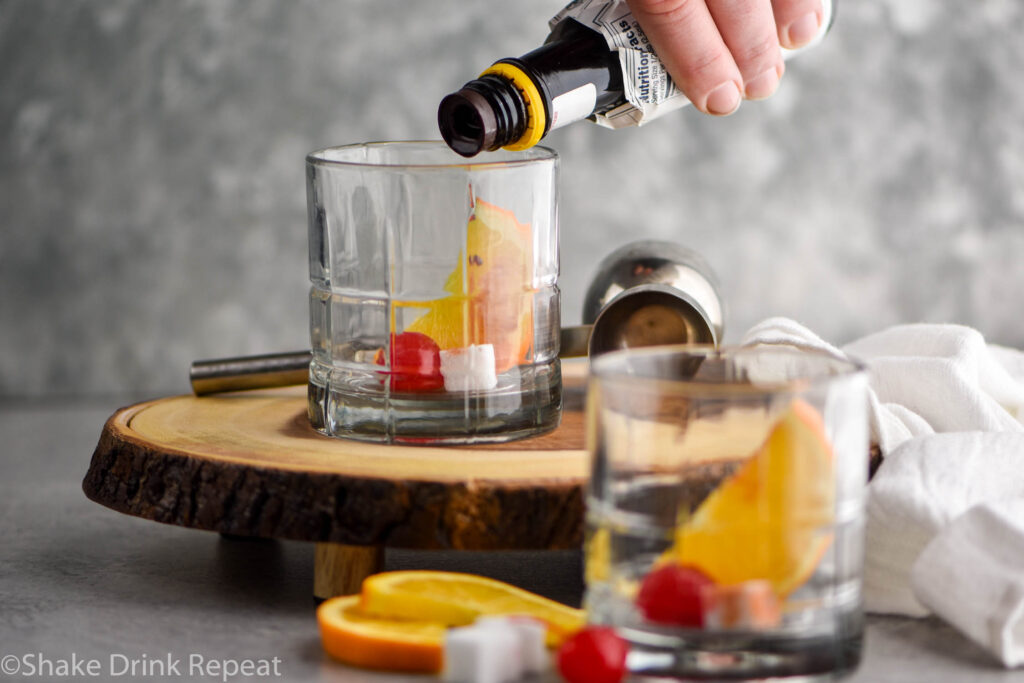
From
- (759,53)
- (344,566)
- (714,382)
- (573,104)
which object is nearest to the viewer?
(714,382)

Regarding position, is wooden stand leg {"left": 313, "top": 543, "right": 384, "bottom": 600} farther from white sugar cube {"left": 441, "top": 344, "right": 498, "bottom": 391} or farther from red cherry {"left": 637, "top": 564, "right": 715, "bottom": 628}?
red cherry {"left": 637, "top": 564, "right": 715, "bottom": 628}

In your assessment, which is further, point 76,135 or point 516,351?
point 76,135

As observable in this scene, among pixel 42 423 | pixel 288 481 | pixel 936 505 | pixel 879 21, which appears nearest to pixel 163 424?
pixel 288 481

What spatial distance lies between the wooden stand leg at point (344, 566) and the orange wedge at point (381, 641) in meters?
0.08

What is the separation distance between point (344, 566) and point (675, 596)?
0.89 ft

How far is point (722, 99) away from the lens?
1.02 m

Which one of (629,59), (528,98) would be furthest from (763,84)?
(528,98)

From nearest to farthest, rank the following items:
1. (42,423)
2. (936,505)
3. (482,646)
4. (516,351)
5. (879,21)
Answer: (482,646) < (936,505) < (516,351) < (42,423) < (879,21)

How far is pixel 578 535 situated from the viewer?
76 centimetres

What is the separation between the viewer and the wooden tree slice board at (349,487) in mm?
758

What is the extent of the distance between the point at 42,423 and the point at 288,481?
3.22 ft

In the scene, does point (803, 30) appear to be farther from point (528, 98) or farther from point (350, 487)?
point (350, 487)

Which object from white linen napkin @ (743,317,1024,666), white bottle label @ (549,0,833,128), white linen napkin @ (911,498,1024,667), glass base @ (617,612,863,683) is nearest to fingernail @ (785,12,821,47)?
white bottle label @ (549,0,833,128)

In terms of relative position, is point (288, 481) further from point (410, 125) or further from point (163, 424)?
point (410, 125)
